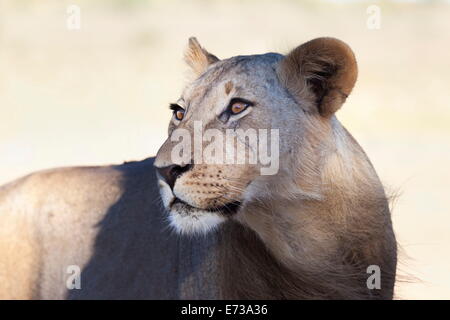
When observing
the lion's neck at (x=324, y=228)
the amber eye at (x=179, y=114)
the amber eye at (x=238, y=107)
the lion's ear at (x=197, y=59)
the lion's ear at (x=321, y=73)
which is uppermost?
the lion's ear at (x=197, y=59)

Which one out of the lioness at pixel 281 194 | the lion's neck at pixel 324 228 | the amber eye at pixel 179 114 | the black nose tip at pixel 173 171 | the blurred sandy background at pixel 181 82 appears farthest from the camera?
the blurred sandy background at pixel 181 82

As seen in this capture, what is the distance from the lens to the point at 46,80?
27.4 m

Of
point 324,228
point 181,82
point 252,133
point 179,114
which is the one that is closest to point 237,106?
point 252,133

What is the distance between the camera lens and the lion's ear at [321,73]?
408 cm

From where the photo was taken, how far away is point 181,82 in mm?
18188

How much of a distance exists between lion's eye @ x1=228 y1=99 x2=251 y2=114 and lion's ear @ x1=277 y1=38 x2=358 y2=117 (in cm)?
30

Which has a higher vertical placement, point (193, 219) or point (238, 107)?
point (238, 107)

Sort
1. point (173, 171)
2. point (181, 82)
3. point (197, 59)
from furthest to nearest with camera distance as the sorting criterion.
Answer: point (181, 82) < point (197, 59) < point (173, 171)

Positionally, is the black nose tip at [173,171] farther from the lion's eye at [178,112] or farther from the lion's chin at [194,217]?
the lion's eye at [178,112]

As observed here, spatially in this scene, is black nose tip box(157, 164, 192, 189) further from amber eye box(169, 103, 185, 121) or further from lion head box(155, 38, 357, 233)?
amber eye box(169, 103, 185, 121)

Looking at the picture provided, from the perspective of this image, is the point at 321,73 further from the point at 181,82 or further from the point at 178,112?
the point at 181,82

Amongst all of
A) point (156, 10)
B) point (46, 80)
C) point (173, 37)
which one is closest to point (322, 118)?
point (46, 80)

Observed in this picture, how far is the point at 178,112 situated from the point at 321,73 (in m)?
0.77

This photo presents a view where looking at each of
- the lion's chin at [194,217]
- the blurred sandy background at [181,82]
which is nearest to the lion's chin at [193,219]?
the lion's chin at [194,217]
